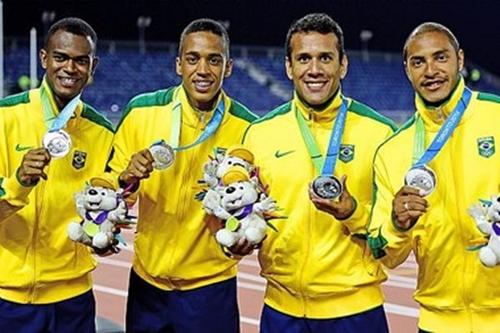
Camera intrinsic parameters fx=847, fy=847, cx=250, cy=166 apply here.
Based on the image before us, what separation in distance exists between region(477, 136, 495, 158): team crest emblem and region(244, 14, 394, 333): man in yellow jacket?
1.34 feet

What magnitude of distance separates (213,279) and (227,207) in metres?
0.76

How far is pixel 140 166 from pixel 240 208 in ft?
1.60

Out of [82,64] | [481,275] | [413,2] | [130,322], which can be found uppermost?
[413,2]

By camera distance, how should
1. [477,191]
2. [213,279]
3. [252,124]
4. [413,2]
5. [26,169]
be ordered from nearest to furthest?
[477,191], [26,169], [252,124], [213,279], [413,2]

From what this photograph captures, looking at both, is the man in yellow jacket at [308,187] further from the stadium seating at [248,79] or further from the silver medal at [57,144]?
the stadium seating at [248,79]

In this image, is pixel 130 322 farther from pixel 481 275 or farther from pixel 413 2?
pixel 413 2

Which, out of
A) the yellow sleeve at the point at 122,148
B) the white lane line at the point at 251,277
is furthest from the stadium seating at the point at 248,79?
the yellow sleeve at the point at 122,148

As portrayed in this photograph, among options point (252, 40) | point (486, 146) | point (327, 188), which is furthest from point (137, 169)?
point (252, 40)

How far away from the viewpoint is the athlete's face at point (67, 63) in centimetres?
341

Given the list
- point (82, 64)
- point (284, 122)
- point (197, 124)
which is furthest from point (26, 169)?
point (284, 122)

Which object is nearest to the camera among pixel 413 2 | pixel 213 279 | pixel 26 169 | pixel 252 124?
pixel 26 169

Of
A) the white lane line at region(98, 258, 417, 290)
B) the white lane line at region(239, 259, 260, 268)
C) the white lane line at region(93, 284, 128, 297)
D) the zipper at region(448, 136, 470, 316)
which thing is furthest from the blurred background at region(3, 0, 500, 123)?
the zipper at region(448, 136, 470, 316)

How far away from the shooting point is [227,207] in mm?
2938

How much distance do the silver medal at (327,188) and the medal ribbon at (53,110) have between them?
1.04 metres
